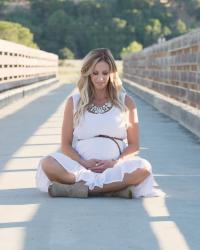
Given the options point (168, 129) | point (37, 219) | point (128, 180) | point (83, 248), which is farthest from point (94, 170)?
point (168, 129)

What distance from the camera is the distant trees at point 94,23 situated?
488ft

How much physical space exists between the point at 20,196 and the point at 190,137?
6.65 m

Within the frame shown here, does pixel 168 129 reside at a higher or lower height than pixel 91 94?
lower

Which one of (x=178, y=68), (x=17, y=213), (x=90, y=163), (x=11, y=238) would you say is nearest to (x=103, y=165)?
(x=90, y=163)

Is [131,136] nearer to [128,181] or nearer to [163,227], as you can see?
[128,181]

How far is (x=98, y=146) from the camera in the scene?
7.26 metres

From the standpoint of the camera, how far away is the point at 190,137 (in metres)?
13.6

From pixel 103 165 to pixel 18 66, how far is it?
24.4m

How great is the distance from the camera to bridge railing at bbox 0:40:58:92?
2498 centimetres

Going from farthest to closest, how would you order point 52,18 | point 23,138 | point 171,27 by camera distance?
point 171,27, point 52,18, point 23,138

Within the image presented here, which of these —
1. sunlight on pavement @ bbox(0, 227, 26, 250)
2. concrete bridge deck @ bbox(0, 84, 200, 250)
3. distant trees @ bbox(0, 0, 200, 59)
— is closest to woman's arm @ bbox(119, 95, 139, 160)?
concrete bridge deck @ bbox(0, 84, 200, 250)

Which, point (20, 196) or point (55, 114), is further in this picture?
point (55, 114)

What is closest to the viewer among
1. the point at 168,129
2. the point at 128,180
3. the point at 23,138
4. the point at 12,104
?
the point at 128,180

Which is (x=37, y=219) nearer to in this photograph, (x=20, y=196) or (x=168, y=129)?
(x=20, y=196)
